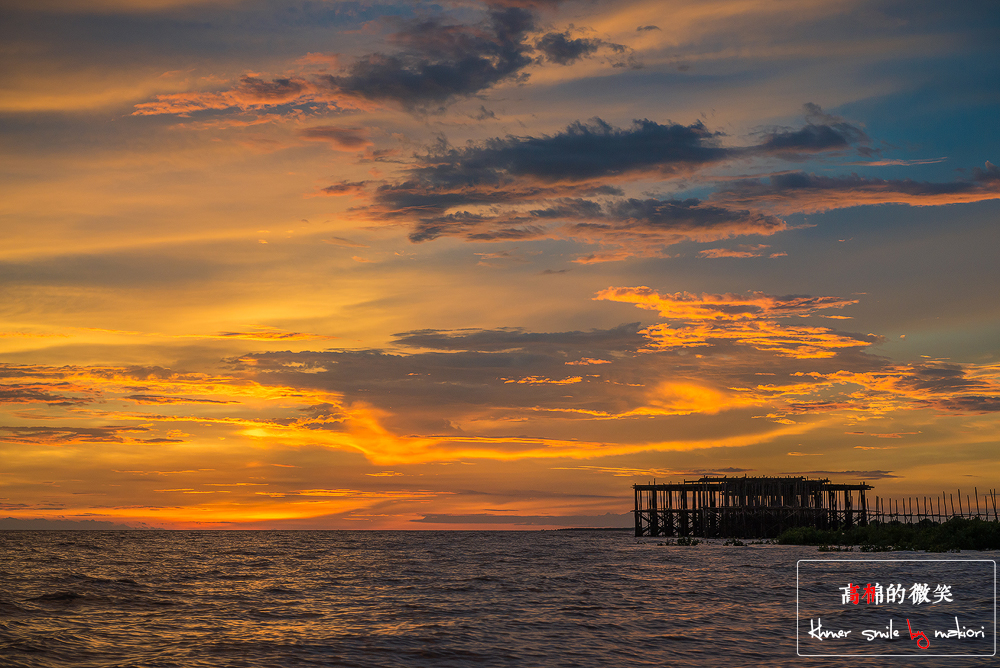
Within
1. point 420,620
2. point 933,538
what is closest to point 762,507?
point 933,538

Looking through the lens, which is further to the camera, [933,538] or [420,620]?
[933,538]

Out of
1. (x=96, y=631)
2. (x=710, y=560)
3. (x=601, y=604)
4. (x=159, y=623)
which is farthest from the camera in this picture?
(x=710, y=560)

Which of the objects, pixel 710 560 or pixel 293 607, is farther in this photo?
pixel 710 560

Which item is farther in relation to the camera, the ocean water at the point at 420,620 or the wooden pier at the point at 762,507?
the wooden pier at the point at 762,507

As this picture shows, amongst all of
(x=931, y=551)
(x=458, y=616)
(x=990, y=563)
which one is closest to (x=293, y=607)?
(x=458, y=616)

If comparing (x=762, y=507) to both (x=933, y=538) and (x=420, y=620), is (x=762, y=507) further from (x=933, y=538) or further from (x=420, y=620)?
(x=420, y=620)

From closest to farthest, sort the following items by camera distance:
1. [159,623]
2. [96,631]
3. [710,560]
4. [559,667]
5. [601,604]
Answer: [559,667] → [96,631] → [159,623] → [601,604] → [710,560]

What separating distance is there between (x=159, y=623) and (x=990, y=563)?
39.3 meters

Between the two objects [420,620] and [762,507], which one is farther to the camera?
[762,507]

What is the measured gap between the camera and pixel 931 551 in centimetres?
5403

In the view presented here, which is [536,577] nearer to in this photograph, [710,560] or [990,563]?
[710,560]

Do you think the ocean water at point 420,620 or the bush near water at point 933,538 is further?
the bush near water at point 933,538

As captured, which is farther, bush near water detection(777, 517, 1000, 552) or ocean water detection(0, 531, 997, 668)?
bush near water detection(777, 517, 1000, 552)

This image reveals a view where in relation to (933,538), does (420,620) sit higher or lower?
higher
